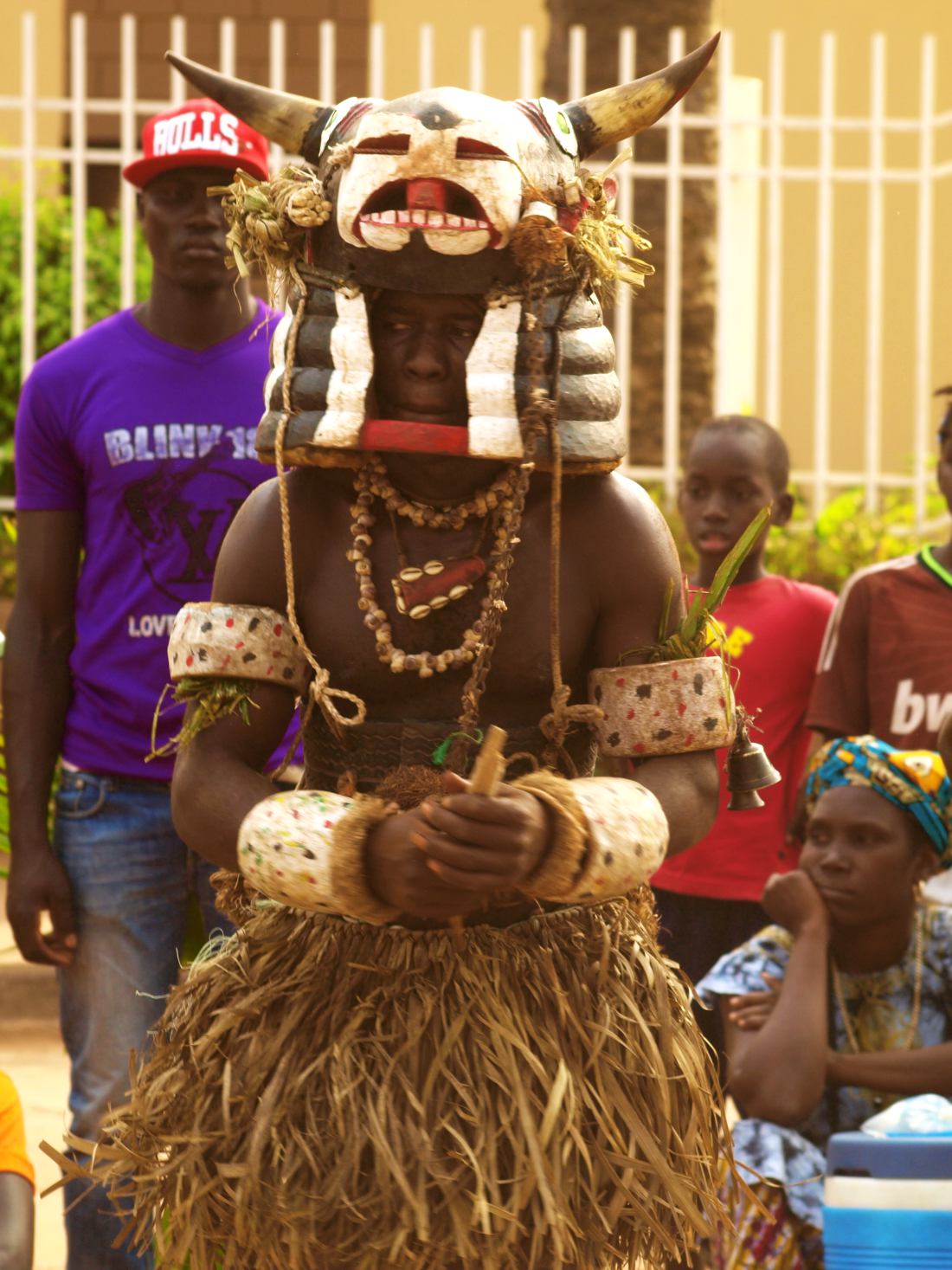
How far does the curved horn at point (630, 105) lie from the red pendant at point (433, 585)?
665mm

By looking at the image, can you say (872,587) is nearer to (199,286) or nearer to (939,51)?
(199,286)

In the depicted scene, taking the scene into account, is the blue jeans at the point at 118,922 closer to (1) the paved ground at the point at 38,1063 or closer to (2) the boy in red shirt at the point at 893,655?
(1) the paved ground at the point at 38,1063

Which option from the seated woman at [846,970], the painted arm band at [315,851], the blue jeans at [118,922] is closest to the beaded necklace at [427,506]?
the painted arm band at [315,851]

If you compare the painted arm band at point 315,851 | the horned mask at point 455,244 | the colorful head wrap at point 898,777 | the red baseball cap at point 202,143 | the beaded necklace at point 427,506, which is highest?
the red baseball cap at point 202,143

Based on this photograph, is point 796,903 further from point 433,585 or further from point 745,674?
point 433,585

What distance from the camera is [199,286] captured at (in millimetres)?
4195

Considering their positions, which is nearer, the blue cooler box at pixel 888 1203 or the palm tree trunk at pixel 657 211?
the blue cooler box at pixel 888 1203

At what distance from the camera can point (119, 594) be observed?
4109 mm

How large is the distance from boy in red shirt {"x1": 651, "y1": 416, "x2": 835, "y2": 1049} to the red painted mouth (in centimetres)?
240

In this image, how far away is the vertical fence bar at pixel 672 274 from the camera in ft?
30.9

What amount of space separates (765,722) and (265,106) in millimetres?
2728

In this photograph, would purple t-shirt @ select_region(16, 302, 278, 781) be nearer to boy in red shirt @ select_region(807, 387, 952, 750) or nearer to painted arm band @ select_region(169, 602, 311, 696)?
painted arm band @ select_region(169, 602, 311, 696)

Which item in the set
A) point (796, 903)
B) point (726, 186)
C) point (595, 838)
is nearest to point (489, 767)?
point (595, 838)

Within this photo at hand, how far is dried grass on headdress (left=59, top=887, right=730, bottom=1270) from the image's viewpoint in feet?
8.48
